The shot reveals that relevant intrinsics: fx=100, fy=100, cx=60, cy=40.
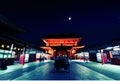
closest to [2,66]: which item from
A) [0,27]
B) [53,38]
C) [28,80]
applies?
[0,27]

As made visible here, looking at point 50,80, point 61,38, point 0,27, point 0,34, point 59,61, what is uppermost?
point 61,38

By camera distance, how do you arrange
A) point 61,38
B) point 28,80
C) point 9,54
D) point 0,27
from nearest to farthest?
1. point 28,80
2. point 0,27
3. point 9,54
4. point 61,38

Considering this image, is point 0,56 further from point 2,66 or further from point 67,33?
point 67,33

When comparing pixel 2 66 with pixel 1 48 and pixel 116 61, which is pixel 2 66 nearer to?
pixel 1 48

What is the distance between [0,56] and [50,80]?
401 inches

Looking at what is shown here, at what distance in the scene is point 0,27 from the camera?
1210 centimetres

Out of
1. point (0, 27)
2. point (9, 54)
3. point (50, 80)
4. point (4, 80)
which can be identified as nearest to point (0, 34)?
point (0, 27)

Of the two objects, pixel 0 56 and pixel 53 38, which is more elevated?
pixel 53 38

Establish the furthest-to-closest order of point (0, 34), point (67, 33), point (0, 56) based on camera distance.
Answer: point (67, 33), point (0, 56), point (0, 34)

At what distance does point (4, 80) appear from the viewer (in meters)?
6.09

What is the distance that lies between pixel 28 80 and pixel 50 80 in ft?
A: 4.37

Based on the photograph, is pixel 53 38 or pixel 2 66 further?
pixel 53 38

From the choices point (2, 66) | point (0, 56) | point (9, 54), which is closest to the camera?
point (2, 66)

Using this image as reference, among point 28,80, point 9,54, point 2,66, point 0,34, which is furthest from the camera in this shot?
point 9,54
